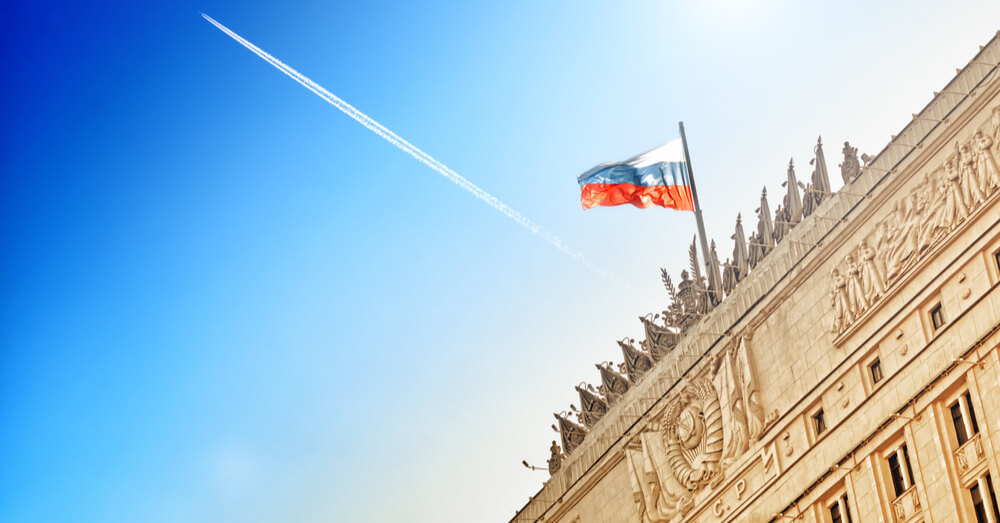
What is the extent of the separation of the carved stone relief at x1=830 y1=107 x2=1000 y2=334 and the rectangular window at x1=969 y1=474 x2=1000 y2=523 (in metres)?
6.80

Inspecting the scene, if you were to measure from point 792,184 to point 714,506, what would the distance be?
10762 mm

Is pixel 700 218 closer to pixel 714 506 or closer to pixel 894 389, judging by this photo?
pixel 714 506

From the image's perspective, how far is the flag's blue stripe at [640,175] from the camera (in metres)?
55.1

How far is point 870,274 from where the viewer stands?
41000 mm

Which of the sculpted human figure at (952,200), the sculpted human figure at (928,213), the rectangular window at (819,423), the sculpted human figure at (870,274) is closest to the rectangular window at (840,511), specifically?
the rectangular window at (819,423)

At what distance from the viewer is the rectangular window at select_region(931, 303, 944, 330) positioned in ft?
126

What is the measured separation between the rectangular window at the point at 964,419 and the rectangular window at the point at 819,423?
5171mm

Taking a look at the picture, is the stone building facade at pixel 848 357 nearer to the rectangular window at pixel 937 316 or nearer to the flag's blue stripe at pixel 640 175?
the rectangular window at pixel 937 316

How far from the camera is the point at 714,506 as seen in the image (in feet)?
148

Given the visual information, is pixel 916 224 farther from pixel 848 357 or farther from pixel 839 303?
pixel 848 357

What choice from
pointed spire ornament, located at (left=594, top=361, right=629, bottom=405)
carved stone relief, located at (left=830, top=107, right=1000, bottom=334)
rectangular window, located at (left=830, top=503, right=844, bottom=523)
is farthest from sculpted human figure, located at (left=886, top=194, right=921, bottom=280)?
pointed spire ornament, located at (left=594, top=361, right=629, bottom=405)

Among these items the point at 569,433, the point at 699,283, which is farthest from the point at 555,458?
the point at 699,283

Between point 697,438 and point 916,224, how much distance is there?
35.4ft

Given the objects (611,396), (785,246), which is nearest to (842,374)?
(785,246)
